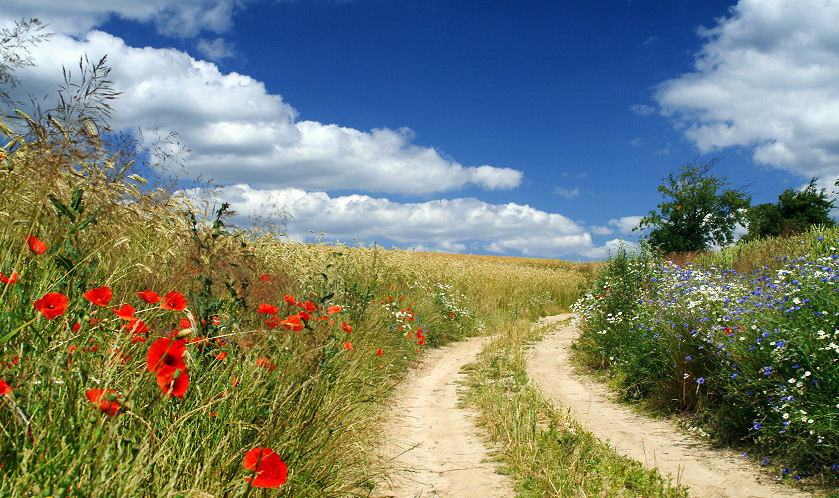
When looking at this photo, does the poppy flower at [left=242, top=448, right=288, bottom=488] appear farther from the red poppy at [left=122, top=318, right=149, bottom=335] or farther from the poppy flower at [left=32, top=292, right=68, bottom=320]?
the poppy flower at [left=32, top=292, right=68, bottom=320]

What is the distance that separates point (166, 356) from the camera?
1700 mm

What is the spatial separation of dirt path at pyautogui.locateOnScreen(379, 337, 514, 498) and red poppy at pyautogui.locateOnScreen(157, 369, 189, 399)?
2293mm

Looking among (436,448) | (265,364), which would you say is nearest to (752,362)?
(436,448)

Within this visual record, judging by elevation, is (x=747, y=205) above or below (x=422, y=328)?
above

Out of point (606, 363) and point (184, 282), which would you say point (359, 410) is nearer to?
point (184, 282)

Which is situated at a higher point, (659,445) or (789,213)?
(789,213)

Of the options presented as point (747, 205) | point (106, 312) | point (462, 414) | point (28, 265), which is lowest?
point (462, 414)

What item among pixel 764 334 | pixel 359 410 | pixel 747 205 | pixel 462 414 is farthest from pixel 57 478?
pixel 747 205

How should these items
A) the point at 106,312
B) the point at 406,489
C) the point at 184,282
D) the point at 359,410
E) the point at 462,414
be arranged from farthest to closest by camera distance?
the point at 462,414, the point at 359,410, the point at 184,282, the point at 406,489, the point at 106,312

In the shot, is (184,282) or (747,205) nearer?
(184,282)

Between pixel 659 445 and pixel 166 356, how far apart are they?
4945 mm

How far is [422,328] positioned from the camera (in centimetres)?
1045

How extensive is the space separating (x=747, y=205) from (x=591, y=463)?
30.2 meters

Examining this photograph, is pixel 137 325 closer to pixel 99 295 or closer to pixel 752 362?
pixel 99 295
